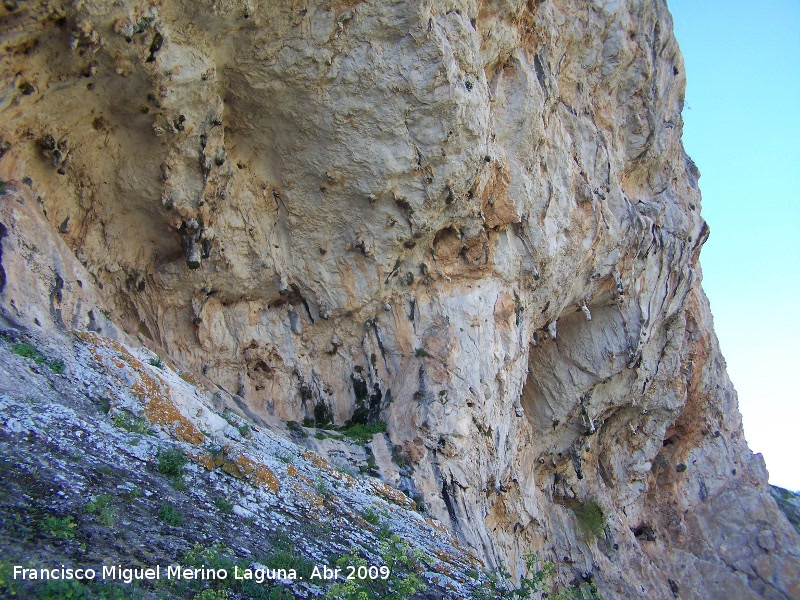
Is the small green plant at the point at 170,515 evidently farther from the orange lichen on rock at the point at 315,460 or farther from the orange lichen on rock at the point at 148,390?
the orange lichen on rock at the point at 315,460

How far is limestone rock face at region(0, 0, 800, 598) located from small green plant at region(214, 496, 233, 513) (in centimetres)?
422

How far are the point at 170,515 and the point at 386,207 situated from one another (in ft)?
30.9

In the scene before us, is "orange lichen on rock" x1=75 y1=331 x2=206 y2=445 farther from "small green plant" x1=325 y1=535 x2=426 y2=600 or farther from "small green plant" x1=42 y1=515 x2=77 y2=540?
"small green plant" x1=325 y1=535 x2=426 y2=600

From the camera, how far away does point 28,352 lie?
A: 8.88 meters

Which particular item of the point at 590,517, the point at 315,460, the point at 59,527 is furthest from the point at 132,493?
the point at 590,517

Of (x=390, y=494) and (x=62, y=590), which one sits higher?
(x=390, y=494)

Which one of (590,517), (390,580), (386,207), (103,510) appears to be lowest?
(390,580)

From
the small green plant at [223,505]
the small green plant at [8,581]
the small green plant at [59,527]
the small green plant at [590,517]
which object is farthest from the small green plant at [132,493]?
the small green plant at [590,517]

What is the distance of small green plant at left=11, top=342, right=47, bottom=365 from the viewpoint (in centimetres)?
877

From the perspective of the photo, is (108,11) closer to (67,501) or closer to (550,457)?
(67,501)

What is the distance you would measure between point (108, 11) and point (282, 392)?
8400mm

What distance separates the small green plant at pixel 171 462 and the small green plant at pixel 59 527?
1.62 meters

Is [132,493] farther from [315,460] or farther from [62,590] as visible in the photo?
[315,460]

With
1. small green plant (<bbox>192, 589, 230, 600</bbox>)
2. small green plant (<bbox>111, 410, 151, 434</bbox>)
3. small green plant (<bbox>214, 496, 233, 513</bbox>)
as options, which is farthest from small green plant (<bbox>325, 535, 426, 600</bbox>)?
small green plant (<bbox>111, 410, 151, 434</bbox>)
